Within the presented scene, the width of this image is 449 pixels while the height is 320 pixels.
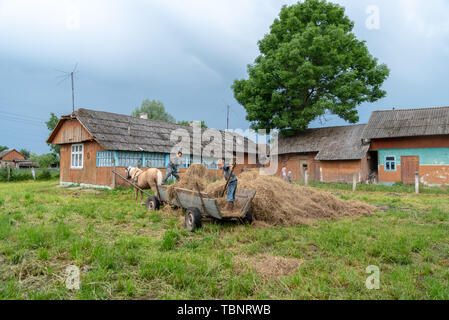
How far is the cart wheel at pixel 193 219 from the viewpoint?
583cm

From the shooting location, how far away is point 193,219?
5.82 meters

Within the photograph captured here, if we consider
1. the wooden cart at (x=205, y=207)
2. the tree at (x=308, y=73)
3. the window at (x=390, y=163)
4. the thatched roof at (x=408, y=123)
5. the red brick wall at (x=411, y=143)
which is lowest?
the wooden cart at (x=205, y=207)

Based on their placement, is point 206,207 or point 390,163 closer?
point 206,207

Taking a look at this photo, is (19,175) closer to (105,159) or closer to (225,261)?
(105,159)

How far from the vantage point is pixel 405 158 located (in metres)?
20.0

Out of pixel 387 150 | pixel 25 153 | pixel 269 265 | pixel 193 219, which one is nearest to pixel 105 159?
pixel 193 219

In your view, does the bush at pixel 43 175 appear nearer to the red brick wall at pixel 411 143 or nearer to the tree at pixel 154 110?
the tree at pixel 154 110

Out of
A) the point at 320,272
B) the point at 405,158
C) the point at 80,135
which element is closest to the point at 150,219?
the point at 320,272

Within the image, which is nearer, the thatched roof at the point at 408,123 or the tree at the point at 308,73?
the thatched roof at the point at 408,123

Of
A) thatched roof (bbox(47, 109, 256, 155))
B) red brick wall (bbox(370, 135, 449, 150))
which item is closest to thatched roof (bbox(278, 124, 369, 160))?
red brick wall (bbox(370, 135, 449, 150))

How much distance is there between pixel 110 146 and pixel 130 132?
2.71 m

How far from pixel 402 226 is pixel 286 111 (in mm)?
20079

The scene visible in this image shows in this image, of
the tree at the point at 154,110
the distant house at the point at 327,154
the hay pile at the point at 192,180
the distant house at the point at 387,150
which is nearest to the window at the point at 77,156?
the hay pile at the point at 192,180

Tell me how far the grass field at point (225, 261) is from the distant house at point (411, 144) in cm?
1572
